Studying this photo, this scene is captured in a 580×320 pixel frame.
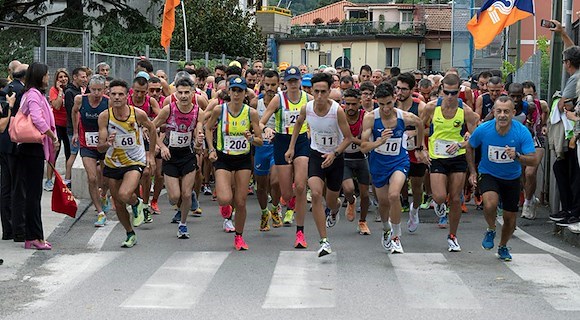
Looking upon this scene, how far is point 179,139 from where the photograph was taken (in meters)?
12.7

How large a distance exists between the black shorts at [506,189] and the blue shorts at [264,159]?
11.5 ft

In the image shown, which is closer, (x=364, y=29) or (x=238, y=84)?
(x=238, y=84)

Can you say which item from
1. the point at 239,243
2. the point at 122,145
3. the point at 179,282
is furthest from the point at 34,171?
the point at 179,282

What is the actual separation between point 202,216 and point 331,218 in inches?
94.2

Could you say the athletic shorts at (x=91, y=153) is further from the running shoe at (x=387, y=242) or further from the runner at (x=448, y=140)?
the runner at (x=448, y=140)

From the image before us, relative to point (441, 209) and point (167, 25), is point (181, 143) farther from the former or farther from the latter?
point (167, 25)

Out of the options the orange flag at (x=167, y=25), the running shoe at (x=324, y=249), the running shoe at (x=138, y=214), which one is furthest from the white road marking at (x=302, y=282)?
the orange flag at (x=167, y=25)

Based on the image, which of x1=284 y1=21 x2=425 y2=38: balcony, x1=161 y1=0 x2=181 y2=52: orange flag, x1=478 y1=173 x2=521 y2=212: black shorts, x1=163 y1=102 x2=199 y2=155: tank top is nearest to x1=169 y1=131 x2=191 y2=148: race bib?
x1=163 y1=102 x2=199 y2=155: tank top

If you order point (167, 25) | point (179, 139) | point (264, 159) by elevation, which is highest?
point (167, 25)

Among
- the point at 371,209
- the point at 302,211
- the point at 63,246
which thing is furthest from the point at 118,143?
the point at 371,209

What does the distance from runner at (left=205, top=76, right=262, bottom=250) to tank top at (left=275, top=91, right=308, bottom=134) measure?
0.70 metres

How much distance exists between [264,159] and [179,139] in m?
1.39

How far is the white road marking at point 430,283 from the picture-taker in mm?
8477

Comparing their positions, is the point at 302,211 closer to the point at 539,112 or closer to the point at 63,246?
the point at 63,246
